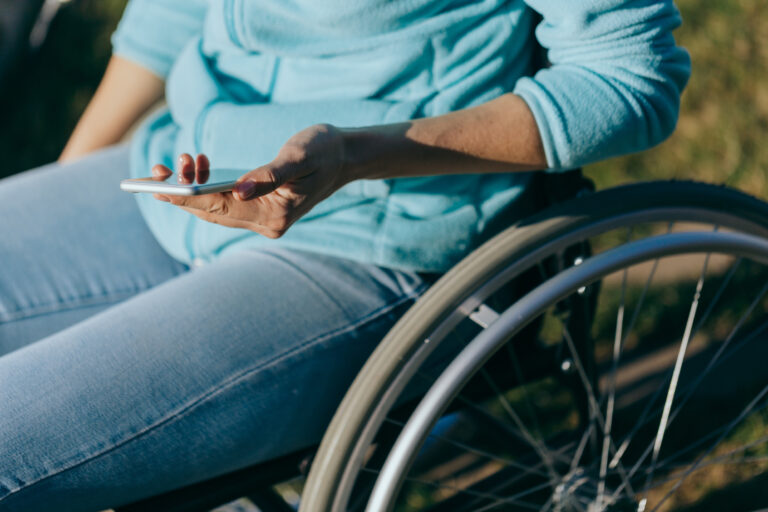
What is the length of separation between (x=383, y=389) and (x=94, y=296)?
576mm

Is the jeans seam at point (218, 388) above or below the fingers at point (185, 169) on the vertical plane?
below

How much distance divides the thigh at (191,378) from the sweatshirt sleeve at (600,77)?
12.1 inches

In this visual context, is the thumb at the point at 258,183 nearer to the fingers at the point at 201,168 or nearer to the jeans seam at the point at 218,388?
the fingers at the point at 201,168

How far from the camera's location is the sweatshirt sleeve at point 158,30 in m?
1.48

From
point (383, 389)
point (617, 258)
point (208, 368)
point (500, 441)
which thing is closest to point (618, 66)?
point (617, 258)

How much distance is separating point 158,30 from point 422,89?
2.10 feet

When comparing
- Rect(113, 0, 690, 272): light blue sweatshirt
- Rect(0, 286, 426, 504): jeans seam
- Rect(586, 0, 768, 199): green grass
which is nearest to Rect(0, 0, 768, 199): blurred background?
Rect(586, 0, 768, 199): green grass

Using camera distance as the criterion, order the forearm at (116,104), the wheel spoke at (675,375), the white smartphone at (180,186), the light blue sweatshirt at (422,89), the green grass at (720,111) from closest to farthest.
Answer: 1. the white smartphone at (180,186)
2. the light blue sweatshirt at (422,89)
3. the wheel spoke at (675,375)
4. the forearm at (116,104)
5. the green grass at (720,111)

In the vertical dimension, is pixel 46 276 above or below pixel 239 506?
above

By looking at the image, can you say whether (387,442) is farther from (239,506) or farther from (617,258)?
(239,506)

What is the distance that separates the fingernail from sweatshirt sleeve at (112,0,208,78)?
75 centimetres

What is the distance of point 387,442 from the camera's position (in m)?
1.14

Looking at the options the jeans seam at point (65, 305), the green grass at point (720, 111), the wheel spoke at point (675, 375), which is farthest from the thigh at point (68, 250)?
the green grass at point (720, 111)

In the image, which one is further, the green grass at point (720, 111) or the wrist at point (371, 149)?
the green grass at point (720, 111)
